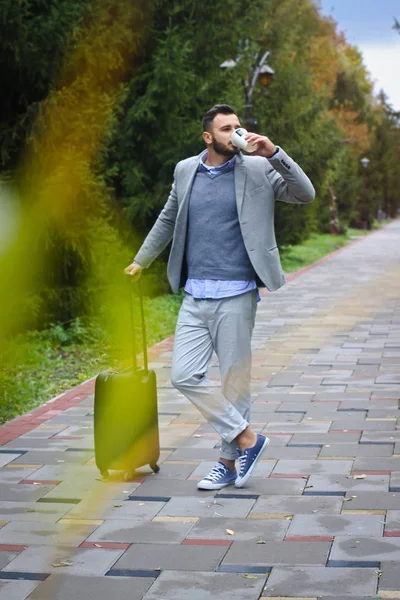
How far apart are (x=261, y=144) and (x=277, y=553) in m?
1.95

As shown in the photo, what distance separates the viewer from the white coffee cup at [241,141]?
5.20 meters

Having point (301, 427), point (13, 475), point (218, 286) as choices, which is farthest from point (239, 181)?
point (301, 427)

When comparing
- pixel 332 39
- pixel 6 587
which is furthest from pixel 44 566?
pixel 332 39

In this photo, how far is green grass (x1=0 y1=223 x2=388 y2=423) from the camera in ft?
28.4

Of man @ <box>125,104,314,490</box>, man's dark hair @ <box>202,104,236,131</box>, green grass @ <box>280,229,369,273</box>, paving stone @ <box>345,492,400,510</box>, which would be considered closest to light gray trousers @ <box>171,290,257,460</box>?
man @ <box>125,104,314,490</box>

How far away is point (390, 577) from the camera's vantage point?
420cm

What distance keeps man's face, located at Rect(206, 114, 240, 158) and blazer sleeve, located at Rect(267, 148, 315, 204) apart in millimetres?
216

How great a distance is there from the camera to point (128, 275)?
583 cm

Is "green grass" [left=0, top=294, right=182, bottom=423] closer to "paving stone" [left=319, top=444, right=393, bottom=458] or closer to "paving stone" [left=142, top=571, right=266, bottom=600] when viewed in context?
"paving stone" [left=319, top=444, right=393, bottom=458]

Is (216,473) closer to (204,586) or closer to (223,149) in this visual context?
(204,586)

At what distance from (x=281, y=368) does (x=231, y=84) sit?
8.16 m

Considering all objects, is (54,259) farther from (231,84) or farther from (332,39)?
(332,39)

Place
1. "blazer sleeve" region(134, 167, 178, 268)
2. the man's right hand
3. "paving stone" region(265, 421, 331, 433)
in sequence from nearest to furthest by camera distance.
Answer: the man's right hand < "blazer sleeve" region(134, 167, 178, 268) < "paving stone" region(265, 421, 331, 433)

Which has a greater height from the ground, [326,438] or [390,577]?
[390,577]
